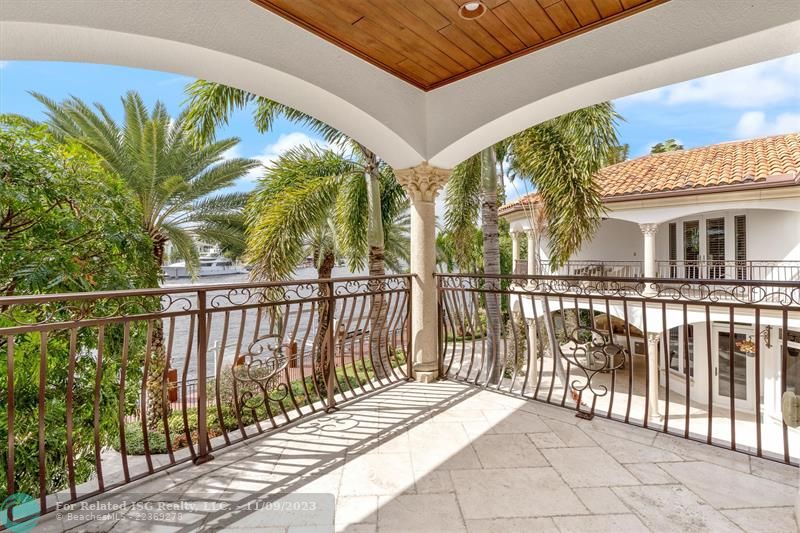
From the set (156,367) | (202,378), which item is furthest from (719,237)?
(156,367)

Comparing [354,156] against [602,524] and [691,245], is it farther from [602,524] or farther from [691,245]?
[691,245]

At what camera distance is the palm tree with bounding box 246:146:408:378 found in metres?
5.54

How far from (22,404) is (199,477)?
2.32 meters

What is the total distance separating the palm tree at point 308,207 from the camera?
554 centimetres

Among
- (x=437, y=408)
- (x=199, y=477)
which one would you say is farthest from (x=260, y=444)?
(x=437, y=408)

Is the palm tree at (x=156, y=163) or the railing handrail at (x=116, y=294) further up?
the palm tree at (x=156, y=163)

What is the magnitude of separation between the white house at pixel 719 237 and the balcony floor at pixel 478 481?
5617 mm

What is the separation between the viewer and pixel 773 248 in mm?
8930

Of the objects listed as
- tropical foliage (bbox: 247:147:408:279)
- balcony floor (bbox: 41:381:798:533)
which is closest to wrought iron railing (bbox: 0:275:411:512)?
balcony floor (bbox: 41:381:798:533)

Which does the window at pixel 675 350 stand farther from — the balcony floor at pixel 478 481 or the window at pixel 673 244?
the balcony floor at pixel 478 481

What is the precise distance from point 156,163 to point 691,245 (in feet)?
41.8

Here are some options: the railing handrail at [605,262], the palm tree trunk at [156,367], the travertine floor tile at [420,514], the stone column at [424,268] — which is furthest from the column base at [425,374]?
the railing handrail at [605,262]

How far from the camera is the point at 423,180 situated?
3.91 m

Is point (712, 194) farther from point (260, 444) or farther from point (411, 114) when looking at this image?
point (260, 444)
